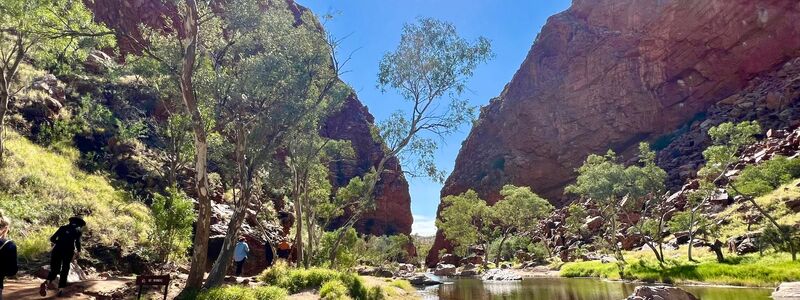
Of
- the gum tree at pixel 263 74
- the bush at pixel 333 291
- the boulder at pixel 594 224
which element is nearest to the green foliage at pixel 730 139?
the gum tree at pixel 263 74

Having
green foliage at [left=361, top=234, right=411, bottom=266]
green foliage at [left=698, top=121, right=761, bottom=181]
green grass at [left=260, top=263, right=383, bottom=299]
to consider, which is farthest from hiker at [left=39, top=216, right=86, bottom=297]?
green foliage at [left=361, top=234, right=411, bottom=266]

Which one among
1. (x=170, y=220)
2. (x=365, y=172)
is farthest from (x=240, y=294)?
(x=365, y=172)

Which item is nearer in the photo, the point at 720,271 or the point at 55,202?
the point at 55,202

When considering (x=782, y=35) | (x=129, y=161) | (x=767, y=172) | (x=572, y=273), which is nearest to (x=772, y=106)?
(x=782, y=35)

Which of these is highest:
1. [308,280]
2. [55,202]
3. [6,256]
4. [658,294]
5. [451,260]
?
[55,202]

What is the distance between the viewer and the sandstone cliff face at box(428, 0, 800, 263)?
7662 centimetres

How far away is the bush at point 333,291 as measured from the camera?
15523 millimetres

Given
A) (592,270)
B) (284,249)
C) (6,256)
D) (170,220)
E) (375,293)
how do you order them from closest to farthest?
(6,256) < (170,220) < (375,293) < (284,249) < (592,270)

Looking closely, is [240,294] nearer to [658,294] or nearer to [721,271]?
[658,294]

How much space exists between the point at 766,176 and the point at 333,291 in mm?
37212

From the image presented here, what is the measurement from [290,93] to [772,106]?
74598mm

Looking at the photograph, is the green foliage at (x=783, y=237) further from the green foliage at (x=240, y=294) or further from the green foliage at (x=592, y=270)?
the green foliage at (x=240, y=294)

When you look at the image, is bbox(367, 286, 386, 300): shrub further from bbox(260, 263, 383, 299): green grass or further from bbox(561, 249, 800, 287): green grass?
bbox(561, 249, 800, 287): green grass

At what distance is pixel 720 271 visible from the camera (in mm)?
24453
